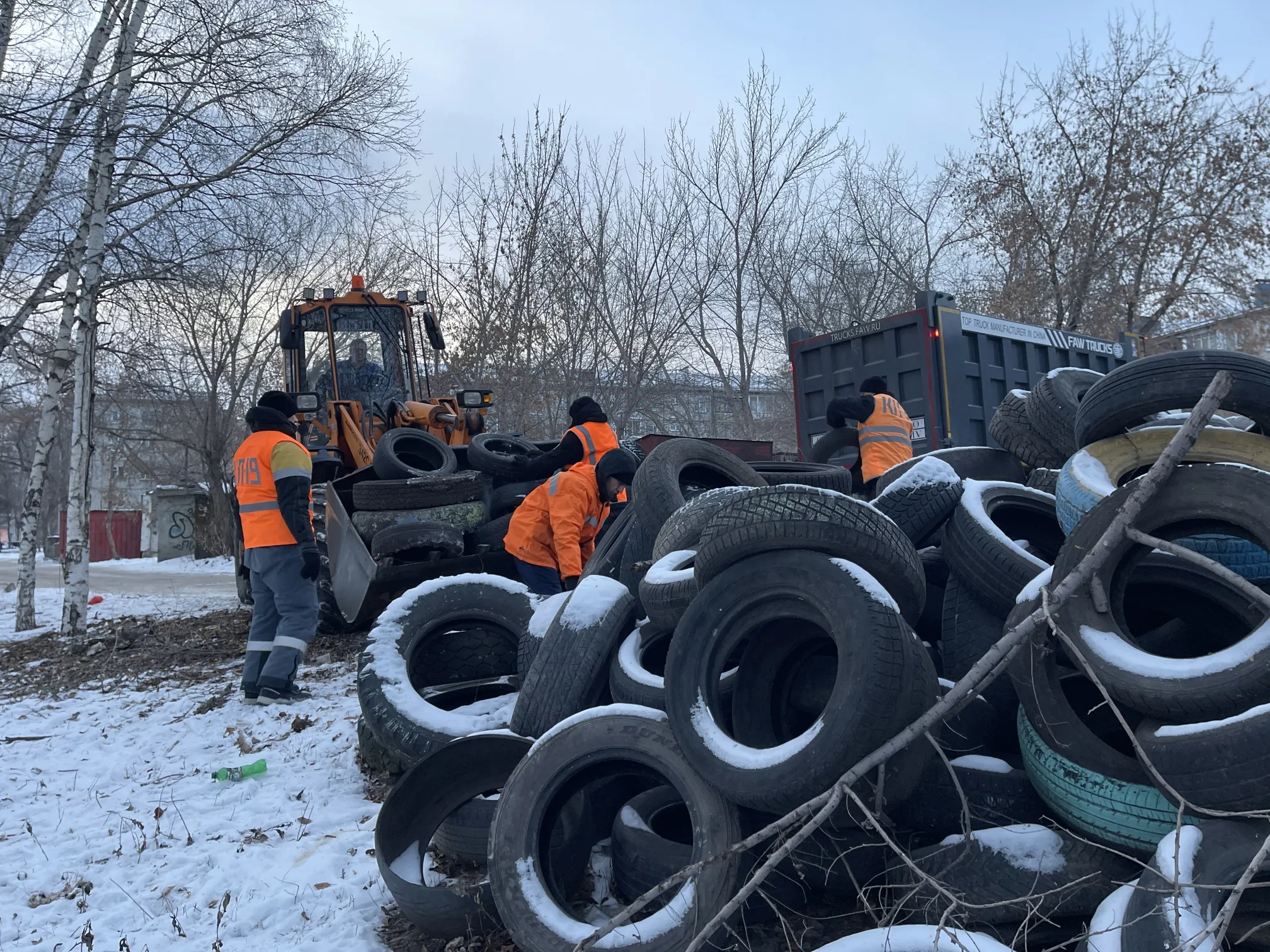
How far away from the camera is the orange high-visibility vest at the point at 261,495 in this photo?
20.6 ft

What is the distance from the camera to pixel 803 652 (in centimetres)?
342

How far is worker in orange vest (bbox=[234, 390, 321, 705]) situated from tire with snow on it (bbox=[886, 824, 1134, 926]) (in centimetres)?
465

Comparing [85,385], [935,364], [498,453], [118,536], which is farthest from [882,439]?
[118,536]

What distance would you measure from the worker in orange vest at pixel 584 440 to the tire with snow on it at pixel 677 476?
1.17 metres

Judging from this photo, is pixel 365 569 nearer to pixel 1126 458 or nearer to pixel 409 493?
pixel 409 493

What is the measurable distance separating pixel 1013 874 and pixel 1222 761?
2.17 ft

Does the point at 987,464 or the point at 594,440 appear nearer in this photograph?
the point at 987,464

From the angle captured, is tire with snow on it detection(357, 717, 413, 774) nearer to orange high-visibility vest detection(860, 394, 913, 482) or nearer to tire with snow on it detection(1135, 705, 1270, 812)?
tire with snow on it detection(1135, 705, 1270, 812)

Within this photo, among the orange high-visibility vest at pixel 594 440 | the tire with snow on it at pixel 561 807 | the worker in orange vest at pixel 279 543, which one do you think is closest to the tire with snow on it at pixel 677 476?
the orange high-visibility vest at pixel 594 440

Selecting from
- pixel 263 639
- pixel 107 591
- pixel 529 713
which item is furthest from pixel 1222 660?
pixel 107 591

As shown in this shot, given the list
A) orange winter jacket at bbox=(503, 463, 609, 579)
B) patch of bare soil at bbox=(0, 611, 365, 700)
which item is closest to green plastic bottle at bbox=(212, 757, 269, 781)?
patch of bare soil at bbox=(0, 611, 365, 700)

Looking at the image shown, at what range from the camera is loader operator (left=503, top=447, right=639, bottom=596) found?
6.49m

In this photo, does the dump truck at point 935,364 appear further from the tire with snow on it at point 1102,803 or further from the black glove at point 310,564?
the tire with snow on it at point 1102,803

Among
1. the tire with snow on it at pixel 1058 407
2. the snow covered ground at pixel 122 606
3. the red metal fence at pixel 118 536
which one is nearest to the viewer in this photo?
the tire with snow on it at pixel 1058 407
